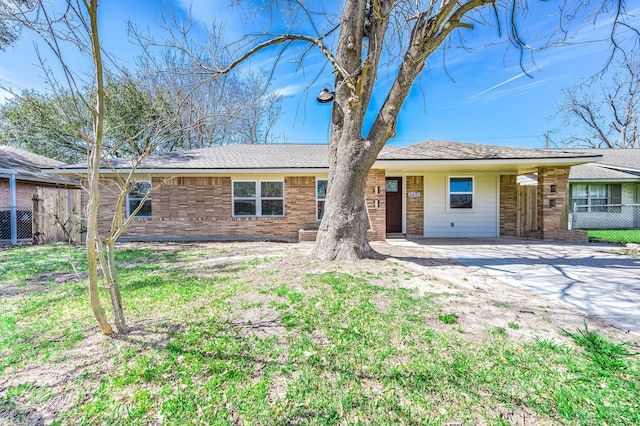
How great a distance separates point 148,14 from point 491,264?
8.09 metres

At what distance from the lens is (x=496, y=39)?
599 cm

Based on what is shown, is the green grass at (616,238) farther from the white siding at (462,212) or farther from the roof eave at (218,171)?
the roof eave at (218,171)

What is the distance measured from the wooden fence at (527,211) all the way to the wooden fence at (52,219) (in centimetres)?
1614

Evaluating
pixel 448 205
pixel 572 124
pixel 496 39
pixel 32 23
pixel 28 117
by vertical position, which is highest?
pixel 572 124

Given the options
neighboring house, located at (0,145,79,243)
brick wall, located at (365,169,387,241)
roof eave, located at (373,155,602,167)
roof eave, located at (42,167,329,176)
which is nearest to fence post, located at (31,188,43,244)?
neighboring house, located at (0,145,79,243)

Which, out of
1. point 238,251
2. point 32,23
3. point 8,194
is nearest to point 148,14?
point 32,23

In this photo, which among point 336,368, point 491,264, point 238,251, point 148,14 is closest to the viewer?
point 336,368

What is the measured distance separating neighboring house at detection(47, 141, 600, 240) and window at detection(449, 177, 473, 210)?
4 cm

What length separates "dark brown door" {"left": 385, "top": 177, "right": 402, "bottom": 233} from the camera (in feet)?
36.7

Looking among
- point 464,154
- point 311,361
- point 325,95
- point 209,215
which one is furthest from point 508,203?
point 209,215

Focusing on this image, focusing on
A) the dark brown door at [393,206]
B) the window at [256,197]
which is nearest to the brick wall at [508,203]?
the dark brown door at [393,206]

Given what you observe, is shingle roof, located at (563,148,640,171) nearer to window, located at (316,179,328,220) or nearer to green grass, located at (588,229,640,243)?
green grass, located at (588,229,640,243)

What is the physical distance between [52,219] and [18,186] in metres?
5.10

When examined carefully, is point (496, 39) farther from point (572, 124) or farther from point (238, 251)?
point (572, 124)
